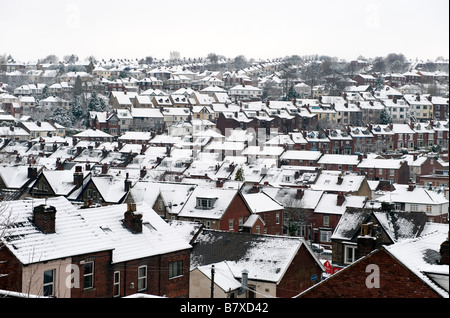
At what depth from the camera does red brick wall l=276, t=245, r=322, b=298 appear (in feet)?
51.4

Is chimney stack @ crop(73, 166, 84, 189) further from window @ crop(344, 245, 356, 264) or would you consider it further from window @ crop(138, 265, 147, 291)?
window @ crop(138, 265, 147, 291)

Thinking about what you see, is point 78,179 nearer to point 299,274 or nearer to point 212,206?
point 212,206

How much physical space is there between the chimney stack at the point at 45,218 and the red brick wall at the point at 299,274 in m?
5.47

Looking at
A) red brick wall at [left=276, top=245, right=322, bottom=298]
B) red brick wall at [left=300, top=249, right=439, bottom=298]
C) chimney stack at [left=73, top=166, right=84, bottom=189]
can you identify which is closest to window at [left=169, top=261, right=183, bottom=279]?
red brick wall at [left=276, top=245, right=322, bottom=298]

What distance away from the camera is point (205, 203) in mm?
25594

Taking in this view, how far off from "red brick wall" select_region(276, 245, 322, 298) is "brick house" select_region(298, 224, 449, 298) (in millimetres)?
6849

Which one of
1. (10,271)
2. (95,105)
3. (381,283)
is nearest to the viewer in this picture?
(381,283)

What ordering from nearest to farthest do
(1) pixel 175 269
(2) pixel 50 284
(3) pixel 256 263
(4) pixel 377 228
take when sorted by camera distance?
1. (2) pixel 50 284
2. (1) pixel 175 269
3. (3) pixel 256 263
4. (4) pixel 377 228

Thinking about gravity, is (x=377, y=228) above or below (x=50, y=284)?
below

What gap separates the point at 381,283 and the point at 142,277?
6.92 meters

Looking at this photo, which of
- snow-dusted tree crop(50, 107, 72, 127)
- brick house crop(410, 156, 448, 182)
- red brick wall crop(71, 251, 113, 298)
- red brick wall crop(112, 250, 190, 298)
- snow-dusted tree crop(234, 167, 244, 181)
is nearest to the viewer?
red brick wall crop(71, 251, 113, 298)

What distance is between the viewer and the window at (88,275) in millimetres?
12570

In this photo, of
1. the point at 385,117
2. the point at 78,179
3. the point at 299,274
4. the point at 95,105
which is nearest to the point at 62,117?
the point at 95,105

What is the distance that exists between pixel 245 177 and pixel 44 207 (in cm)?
2756
